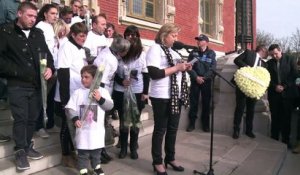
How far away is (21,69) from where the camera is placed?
15.6ft

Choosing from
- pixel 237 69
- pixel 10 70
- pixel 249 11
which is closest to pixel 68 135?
pixel 10 70

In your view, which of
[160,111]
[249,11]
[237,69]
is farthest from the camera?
[249,11]

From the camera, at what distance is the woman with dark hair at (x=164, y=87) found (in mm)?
5238

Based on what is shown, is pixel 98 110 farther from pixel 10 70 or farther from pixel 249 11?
pixel 249 11

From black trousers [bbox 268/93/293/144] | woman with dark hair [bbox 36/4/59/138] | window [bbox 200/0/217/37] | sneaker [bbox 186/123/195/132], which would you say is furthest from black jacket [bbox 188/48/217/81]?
window [bbox 200/0/217/37]

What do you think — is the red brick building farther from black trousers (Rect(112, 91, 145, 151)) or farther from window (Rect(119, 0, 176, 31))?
black trousers (Rect(112, 91, 145, 151))

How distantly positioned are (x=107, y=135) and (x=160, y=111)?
3.25 feet

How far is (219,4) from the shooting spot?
1817 centimetres

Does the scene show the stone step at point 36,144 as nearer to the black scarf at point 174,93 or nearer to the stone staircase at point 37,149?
the stone staircase at point 37,149

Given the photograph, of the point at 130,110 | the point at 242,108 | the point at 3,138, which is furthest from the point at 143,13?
the point at 3,138

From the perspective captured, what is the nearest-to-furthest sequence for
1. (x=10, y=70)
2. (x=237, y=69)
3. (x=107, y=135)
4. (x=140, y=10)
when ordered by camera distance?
(x=10, y=70)
(x=107, y=135)
(x=237, y=69)
(x=140, y=10)

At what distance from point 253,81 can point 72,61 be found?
12.4 ft

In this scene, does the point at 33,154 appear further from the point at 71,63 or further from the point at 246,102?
the point at 246,102

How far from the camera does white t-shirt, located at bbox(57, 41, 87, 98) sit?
16.9 ft
